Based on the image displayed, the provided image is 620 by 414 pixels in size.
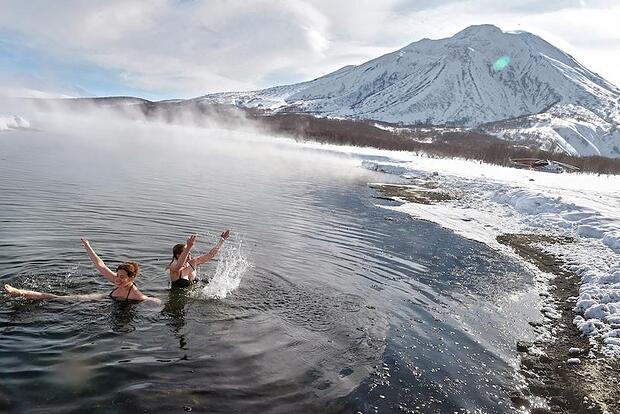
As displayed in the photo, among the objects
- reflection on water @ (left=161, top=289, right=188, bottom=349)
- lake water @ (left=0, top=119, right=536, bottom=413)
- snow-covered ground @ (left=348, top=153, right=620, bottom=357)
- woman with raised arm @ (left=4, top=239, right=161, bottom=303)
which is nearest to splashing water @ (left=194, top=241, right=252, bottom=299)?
lake water @ (left=0, top=119, right=536, bottom=413)

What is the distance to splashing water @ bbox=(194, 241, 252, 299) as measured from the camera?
11469 mm

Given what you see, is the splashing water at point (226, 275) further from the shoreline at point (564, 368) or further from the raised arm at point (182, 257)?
the shoreline at point (564, 368)

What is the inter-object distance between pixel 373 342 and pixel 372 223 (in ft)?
46.7

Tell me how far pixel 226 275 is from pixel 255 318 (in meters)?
2.53

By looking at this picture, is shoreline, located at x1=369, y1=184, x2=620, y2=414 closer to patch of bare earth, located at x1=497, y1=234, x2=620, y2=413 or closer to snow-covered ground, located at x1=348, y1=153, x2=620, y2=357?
patch of bare earth, located at x1=497, y1=234, x2=620, y2=413

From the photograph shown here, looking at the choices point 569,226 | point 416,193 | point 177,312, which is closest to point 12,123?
point 416,193

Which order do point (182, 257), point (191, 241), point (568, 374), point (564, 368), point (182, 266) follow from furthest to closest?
1. point (182, 266)
2. point (182, 257)
3. point (191, 241)
4. point (564, 368)
5. point (568, 374)

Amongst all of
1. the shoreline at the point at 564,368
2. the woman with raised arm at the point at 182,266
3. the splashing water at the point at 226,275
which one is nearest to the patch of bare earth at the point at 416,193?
the shoreline at the point at 564,368

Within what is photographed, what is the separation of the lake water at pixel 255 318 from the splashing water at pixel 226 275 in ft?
0.22

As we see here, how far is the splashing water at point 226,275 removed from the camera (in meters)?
11.5

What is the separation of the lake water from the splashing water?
0.22ft

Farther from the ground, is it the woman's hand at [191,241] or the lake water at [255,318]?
the woman's hand at [191,241]

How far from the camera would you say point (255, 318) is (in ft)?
33.6

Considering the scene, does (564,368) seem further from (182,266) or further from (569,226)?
(569,226)
